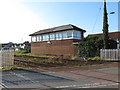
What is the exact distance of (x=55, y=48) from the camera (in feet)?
98.6

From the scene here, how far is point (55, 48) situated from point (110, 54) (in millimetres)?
12853

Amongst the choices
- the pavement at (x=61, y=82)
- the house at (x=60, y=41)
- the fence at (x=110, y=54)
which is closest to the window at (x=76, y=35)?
the house at (x=60, y=41)

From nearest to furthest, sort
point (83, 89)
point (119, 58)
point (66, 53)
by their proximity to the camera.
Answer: point (83, 89) < point (119, 58) < point (66, 53)

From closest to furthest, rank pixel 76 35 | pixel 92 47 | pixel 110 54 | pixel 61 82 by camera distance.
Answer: pixel 61 82
pixel 110 54
pixel 92 47
pixel 76 35

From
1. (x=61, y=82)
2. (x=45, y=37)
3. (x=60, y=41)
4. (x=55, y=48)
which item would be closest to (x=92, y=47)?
(x=60, y=41)

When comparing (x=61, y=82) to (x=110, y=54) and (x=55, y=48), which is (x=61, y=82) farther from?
(x=55, y=48)

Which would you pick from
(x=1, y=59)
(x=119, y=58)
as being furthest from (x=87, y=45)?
(x=1, y=59)

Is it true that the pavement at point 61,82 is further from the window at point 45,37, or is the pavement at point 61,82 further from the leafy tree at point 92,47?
the window at point 45,37

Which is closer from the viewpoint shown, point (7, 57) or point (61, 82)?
point (61, 82)

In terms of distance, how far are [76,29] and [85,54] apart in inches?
276

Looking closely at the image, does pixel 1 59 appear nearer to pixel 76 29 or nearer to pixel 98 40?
pixel 98 40

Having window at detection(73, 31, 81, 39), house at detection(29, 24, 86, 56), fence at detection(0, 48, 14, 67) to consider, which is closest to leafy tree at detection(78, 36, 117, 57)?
house at detection(29, 24, 86, 56)

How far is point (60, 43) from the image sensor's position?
2947cm

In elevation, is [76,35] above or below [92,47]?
above
